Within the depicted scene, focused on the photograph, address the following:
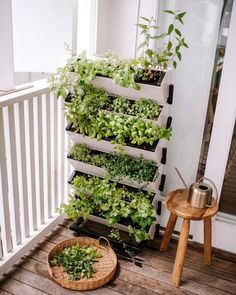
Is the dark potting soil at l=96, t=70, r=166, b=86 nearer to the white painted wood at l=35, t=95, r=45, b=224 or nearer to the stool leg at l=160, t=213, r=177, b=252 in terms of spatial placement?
the white painted wood at l=35, t=95, r=45, b=224

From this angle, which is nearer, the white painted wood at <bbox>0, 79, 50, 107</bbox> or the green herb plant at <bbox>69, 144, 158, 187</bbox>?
the white painted wood at <bbox>0, 79, 50, 107</bbox>

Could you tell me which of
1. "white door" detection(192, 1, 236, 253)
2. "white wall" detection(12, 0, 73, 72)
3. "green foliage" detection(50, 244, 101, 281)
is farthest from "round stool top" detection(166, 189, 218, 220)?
"white wall" detection(12, 0, 73, 72)

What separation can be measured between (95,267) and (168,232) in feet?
1.87

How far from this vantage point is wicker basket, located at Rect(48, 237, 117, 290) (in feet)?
6.98

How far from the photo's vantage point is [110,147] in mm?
2301

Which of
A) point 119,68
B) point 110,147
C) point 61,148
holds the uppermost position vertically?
point 119,68

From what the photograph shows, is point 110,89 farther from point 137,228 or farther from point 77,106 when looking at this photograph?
point 137,228

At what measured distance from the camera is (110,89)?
86.8 inches

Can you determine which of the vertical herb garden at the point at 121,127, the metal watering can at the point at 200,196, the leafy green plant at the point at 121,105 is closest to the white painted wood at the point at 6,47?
the vertical herb garden at the point at 121,127

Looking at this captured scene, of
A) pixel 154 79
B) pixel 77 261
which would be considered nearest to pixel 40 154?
pixel 77 261

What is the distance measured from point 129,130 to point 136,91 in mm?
249

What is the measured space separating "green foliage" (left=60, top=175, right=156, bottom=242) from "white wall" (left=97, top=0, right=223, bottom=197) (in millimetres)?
465

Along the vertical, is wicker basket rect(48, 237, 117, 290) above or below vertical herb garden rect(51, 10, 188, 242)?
below

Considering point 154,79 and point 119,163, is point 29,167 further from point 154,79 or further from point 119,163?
point 154,79
